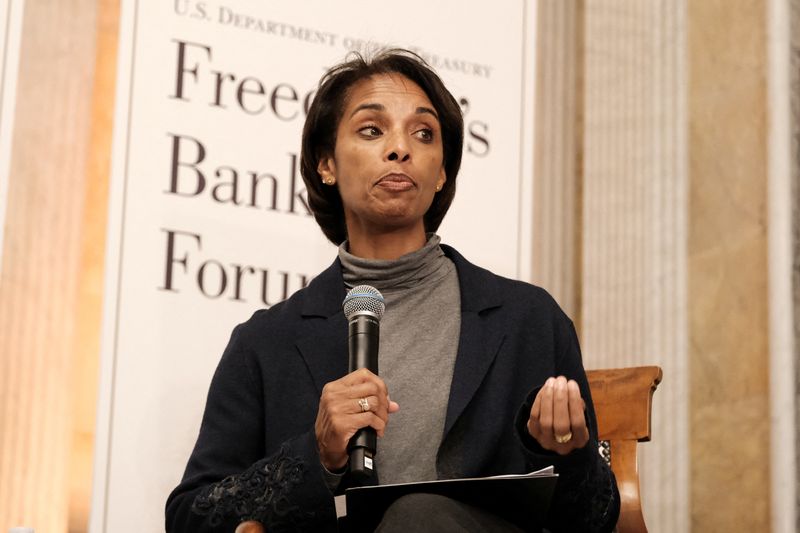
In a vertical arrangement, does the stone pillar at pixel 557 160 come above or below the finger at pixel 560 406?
above

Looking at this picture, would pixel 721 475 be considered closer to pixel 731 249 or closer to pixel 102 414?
pixel 731 249

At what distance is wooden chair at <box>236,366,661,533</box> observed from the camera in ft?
10.8

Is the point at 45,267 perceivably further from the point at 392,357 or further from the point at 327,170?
the point at 392,357

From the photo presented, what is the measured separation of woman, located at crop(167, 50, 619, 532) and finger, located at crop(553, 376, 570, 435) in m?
0.08

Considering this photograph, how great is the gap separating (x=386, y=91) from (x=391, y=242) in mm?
363

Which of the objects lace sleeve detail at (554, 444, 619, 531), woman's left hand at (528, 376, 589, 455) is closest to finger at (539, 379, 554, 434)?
woman's left hand at (528, 376, 589, 455)

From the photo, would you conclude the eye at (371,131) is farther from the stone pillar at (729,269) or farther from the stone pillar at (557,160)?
the stone pillar at (557,160)

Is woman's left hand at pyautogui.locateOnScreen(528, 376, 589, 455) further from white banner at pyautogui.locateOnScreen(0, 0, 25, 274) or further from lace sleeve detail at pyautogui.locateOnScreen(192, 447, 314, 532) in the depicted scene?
white banner at pyautogui.locateOnScreen(0, 0, 25, 274)

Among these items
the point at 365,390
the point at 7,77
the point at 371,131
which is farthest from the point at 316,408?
the point at 7,77

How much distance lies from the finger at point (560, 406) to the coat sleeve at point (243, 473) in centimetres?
52

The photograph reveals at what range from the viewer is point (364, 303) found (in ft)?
7.80

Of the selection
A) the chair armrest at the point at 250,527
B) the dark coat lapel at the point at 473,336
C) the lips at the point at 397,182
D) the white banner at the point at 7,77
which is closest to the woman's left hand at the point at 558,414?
the dark coat lapel at the point at 473,336

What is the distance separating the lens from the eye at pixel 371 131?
3.00 metres

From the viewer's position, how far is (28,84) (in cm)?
406
